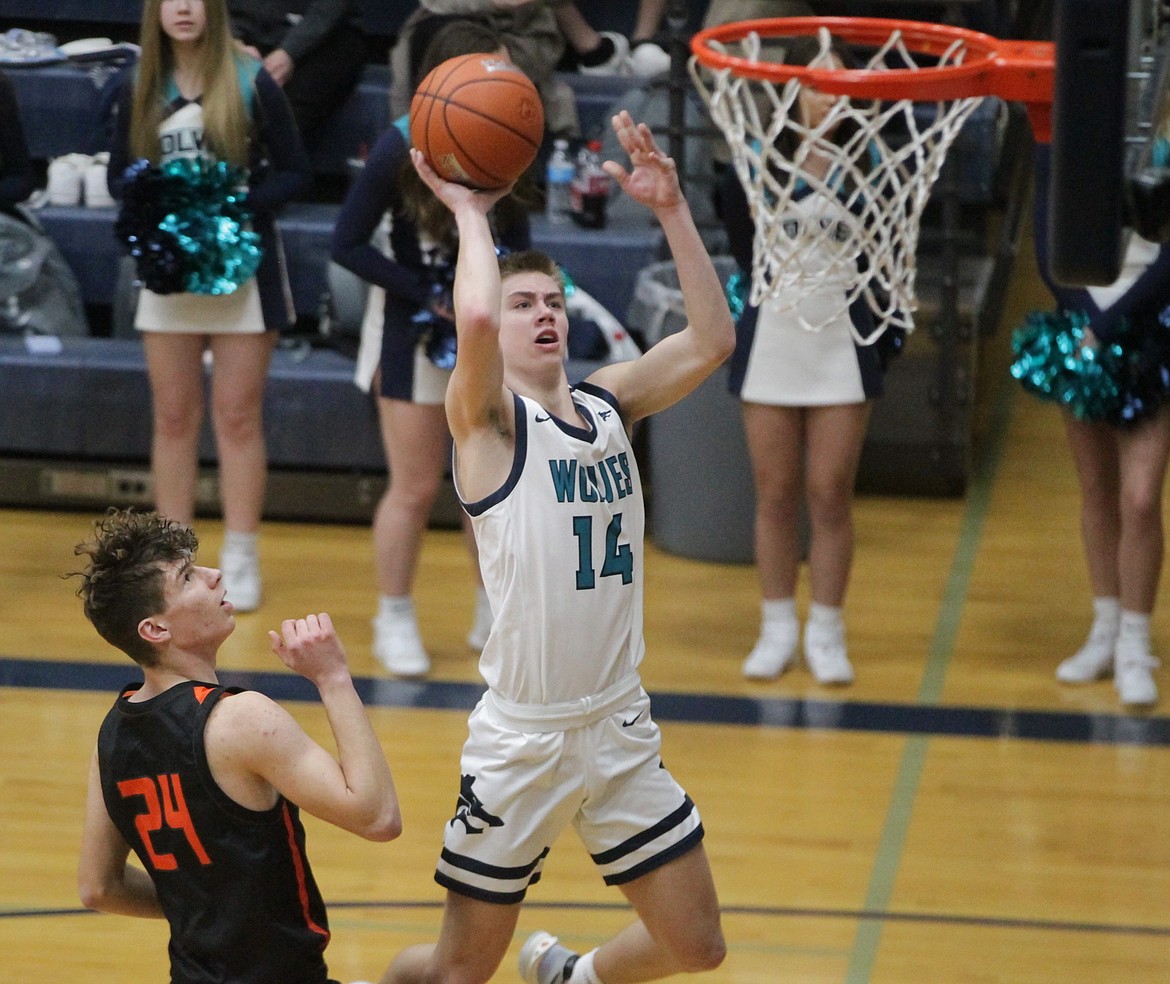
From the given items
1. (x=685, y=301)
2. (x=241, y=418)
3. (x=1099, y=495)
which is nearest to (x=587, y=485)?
(x=685, y=301)

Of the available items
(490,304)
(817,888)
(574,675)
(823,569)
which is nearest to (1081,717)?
(823,569)

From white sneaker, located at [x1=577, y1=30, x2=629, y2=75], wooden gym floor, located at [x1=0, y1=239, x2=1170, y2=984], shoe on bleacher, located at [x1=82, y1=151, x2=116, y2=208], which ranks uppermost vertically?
white sneaker, located at [x1=577, y1=30, x2=629, y2=75]

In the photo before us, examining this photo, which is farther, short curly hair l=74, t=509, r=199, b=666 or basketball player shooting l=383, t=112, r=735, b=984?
basketball player shooting l=383, t=112, r=735, b=984

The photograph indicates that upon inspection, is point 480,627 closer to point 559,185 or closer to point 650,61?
point 559,185

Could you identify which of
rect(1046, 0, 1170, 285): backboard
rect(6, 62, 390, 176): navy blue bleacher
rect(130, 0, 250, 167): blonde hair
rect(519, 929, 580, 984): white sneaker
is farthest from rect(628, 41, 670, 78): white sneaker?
rect(1046, 0, 1170, 285): backboard

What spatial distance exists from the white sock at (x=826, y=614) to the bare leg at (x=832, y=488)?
0.6 inches

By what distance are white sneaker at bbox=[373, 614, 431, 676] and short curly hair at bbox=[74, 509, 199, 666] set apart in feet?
9.83

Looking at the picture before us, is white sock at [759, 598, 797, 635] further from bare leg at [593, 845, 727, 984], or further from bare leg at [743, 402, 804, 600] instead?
bare leg at [593, 845, 727, 984]

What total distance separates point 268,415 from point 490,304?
429 cm

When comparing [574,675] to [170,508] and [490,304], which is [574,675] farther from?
[170,508]

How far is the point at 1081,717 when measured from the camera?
5883mm

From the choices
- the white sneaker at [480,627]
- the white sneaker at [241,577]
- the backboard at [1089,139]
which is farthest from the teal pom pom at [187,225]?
the backboard at [1089,139]

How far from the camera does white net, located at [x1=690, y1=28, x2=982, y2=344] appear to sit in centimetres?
488

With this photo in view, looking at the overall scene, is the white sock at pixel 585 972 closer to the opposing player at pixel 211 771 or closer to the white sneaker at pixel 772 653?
the opposing player at pixel 211 771
